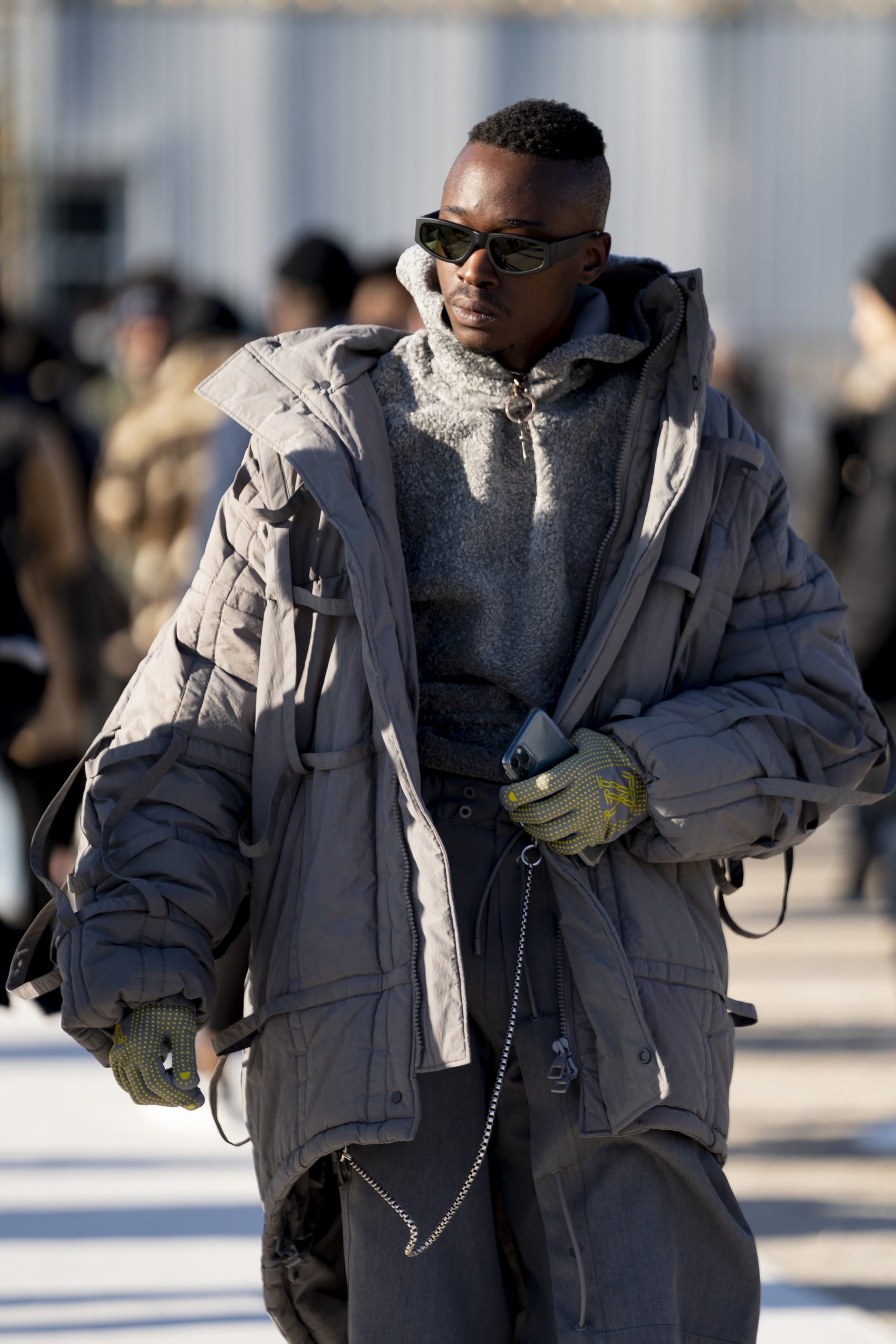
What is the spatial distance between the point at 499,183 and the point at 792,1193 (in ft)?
8.88

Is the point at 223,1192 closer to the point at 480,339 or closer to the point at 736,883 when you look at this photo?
the point at 736,883

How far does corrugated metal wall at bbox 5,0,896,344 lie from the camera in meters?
17.3

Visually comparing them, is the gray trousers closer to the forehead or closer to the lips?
the lips

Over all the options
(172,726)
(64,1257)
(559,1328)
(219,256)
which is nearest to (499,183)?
(172,726)

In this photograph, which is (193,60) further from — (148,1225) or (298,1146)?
(298,1146)

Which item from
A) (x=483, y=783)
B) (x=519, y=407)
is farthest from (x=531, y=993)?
(x=519, y=407)

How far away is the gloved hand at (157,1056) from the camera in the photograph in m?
2.09

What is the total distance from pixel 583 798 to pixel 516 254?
621 millimetres

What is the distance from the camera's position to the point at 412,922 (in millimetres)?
2127

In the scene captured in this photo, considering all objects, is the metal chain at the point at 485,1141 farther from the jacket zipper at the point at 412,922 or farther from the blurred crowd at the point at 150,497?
the blurred crowd at the point at 150,497

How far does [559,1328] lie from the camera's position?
2.16 meters

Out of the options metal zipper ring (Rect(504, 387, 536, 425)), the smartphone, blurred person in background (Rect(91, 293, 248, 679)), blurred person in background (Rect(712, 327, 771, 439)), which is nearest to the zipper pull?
the smartphone

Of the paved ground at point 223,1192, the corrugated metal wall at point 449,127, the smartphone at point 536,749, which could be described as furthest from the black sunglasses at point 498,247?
the corrugated metal wall at point 449,127

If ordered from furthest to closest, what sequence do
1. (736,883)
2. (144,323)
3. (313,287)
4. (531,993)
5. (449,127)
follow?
1. (449,127)
2. (144,323)
3. (313,287)
4. (736,883)
5. (531,993)
